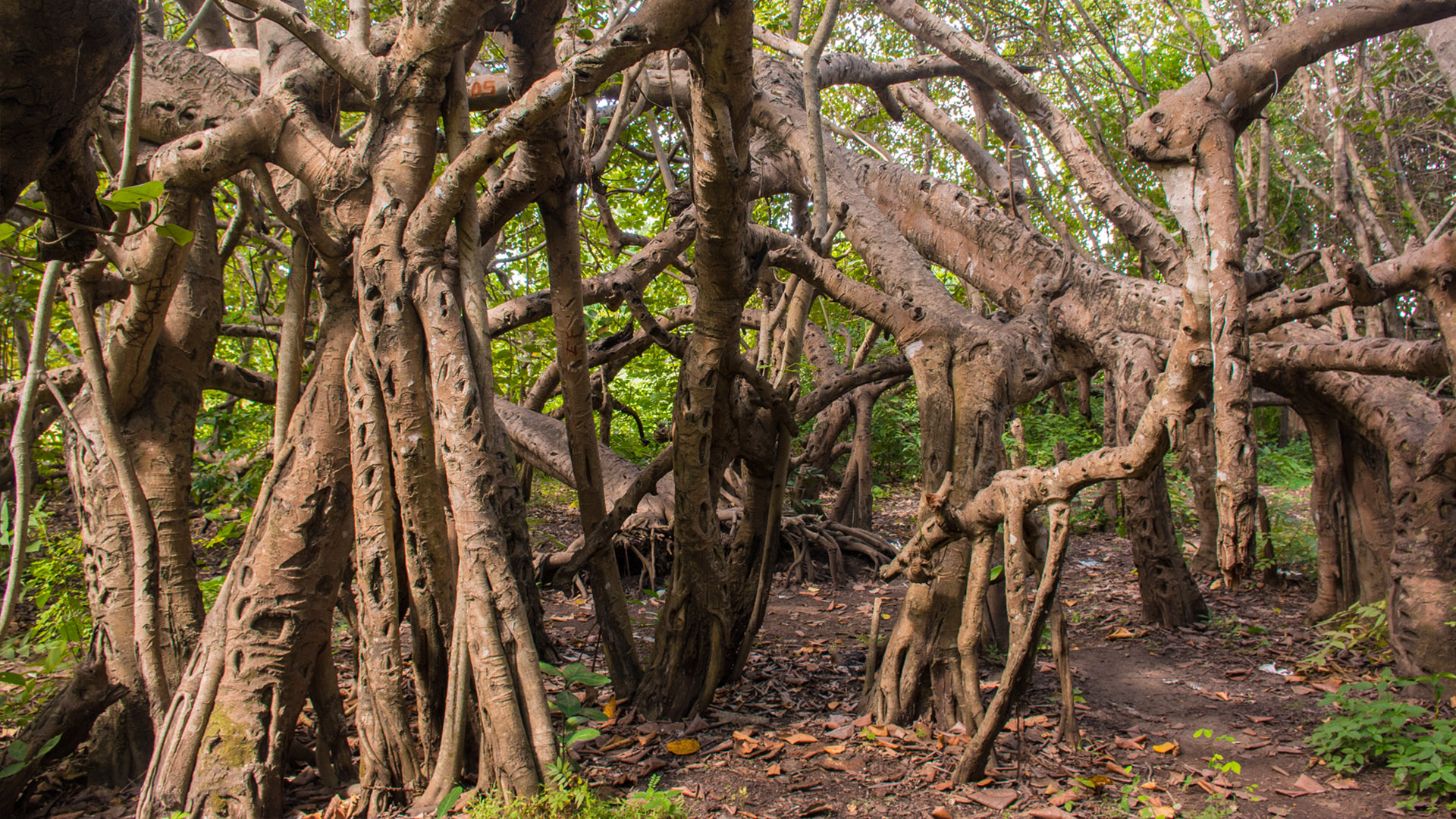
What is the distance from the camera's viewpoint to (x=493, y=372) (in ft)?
13.8

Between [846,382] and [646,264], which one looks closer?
[646,264]

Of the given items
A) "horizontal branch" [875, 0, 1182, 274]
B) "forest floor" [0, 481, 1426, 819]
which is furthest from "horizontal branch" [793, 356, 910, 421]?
"horizontal branch" [875, 0, 1182, 274]

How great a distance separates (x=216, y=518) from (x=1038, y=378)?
21.6 ft

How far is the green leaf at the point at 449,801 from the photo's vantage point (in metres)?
3.10

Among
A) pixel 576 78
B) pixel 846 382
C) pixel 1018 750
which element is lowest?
pixel 1018 750

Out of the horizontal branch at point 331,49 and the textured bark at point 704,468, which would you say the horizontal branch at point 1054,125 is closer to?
the textured bark at point 704,468

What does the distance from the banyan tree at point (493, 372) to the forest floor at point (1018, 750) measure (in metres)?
0.21

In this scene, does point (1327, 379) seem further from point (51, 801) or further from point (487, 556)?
point (51, 801)

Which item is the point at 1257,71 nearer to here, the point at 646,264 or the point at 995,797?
the point at 646,264

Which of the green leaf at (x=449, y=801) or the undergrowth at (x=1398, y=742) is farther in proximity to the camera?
the undergrowth at (x=1398, y=742)

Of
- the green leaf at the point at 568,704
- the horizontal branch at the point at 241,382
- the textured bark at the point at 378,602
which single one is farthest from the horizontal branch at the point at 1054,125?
the horizontal branch at the point at 241,382

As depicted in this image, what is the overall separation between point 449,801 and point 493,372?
203 centimetres

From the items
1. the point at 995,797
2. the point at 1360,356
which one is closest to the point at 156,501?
the point at 995,797

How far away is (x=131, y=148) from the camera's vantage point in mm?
2666
